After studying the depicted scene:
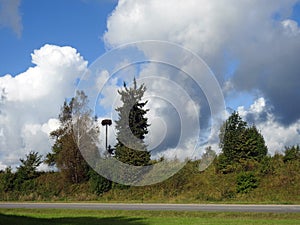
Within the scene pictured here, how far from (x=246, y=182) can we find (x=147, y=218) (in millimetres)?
17826

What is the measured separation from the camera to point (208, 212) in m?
24.8

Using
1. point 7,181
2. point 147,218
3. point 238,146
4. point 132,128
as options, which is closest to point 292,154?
point 238,146

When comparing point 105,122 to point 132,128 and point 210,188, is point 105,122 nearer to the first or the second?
point 132,128

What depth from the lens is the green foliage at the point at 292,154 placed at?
140 ft

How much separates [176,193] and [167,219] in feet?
61.0

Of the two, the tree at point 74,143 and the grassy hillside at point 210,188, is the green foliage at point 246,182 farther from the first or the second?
the tree at point 74,143

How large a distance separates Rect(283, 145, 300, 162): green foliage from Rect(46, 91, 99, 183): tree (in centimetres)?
1792

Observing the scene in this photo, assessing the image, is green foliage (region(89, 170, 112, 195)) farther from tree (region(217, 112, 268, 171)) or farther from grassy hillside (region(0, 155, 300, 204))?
tree (region(217, 112, 268, 171))

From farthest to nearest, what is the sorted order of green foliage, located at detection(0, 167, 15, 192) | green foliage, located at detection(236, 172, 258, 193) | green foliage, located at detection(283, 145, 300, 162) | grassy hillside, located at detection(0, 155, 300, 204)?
1. green foliage, located at detection(0, 167, 15, 192)
2. green foliage, located at detection(283, 145, 300, 162)
3. green foliage, located at detection(236, 172, 258, 193)
4. grassy hillside, located at detection(0, 155, 300, 204)

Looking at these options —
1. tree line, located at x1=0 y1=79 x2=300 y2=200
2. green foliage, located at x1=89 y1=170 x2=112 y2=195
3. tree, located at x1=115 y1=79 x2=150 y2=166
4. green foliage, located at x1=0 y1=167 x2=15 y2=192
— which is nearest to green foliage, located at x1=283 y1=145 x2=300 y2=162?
tree line, located at x1=0 y1=79 x2=300 y2=200

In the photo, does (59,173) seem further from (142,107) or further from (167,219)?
(167,219)

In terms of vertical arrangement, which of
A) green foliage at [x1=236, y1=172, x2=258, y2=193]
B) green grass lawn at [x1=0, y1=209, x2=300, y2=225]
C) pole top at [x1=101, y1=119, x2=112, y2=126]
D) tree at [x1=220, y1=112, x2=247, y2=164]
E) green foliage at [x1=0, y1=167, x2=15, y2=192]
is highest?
pole top at [x1=101, y1=119, x2=112, y2=126]

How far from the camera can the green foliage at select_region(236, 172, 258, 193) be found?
38856 millimetres

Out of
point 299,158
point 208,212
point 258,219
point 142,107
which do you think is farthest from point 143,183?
point 258,219
